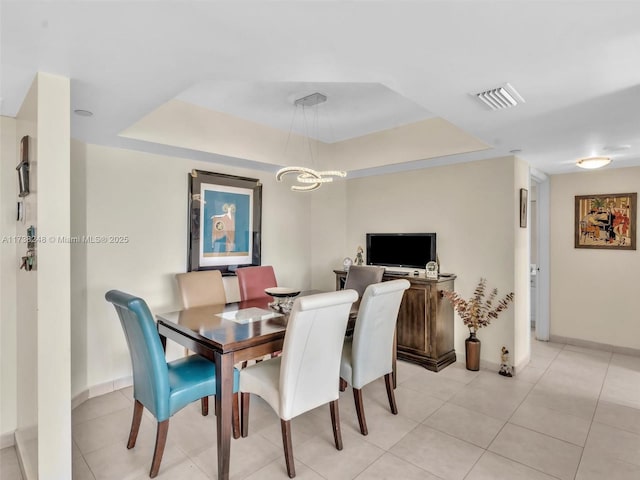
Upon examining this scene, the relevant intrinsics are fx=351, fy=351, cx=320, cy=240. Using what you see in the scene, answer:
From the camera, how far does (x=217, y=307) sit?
3.13 m

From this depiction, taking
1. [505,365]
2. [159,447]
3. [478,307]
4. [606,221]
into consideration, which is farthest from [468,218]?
[159,447]

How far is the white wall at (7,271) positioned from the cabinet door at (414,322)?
346 centimetres

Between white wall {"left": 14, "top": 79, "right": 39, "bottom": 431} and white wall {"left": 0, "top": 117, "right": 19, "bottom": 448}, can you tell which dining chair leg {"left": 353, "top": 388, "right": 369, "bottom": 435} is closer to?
white wall {"left": 14, "top": 79, "right": 39, "bottom": 431}

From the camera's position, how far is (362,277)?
383cm

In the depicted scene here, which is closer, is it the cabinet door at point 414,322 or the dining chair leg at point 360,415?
the dining chair leg at point 360,415

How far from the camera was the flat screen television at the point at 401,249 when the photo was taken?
4.22 m

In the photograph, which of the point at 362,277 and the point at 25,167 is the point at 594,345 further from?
the point at 25,167

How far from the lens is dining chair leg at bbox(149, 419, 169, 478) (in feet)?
6.78

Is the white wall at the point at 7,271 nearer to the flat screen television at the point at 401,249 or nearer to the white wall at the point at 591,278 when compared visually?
the flat screen television at the point at 401,249

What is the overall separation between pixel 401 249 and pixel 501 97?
98.7 inches

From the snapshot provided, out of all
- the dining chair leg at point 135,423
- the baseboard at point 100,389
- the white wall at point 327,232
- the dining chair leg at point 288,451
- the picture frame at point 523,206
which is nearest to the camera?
the dining chair leg at point 288,451

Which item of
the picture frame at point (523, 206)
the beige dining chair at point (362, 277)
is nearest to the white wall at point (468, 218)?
the picture frame at point (523, 206)

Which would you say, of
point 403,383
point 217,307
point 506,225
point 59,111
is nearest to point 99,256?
point 217,307

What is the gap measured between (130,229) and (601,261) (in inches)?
215
